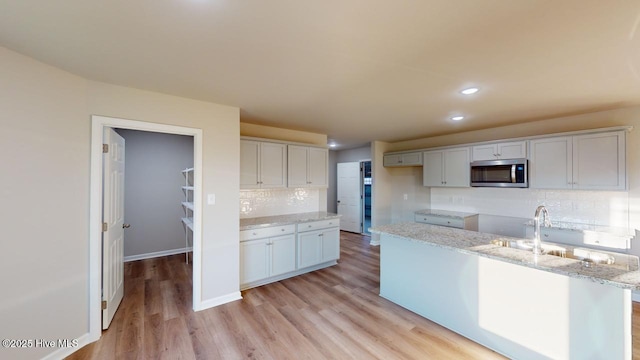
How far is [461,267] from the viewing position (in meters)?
2.45

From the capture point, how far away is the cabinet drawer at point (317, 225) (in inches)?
155

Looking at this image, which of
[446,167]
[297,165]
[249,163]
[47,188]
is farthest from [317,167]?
[47,188]

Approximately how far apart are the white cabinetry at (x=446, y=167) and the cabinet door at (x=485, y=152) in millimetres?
124

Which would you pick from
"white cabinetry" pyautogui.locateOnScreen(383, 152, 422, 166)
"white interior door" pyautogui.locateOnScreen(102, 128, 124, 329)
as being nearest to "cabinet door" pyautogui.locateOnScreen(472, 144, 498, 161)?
"white cabinetry" pyautogui.locateOnScreen(383, 152, 422, 166)

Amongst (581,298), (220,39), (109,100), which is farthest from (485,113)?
(109,100)

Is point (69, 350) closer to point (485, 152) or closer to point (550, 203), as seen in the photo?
point (485, 152)

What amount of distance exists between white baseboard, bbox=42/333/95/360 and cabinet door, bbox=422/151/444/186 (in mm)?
5184

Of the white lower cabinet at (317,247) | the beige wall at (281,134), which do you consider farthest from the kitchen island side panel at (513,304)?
the beige wall at (281,134)

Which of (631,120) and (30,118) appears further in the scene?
(631,120)

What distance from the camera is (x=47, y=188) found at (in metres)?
2.04

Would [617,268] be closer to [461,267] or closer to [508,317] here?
[508,317]

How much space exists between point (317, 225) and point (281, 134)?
168 cm

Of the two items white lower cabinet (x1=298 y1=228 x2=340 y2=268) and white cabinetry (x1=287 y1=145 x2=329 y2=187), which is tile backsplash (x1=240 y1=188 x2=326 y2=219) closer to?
white cabinetry (x1=287 y1=145 x2=329 y2=187)

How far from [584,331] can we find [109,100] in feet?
14.3
